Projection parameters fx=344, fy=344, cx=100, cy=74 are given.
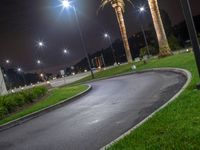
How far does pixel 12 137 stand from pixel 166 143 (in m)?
7.31

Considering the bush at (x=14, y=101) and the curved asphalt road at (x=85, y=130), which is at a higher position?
the bush at (x=14, y=101)

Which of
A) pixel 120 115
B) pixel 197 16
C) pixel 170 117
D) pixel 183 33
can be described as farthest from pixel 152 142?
pixel 197 16

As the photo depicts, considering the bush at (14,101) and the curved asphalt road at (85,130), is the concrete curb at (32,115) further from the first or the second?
the bush at (14,101)

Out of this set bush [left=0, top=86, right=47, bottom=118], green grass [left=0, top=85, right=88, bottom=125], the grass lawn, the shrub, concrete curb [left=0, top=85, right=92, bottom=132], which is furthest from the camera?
bush [left=0, top=86, right=47, bottom=118]

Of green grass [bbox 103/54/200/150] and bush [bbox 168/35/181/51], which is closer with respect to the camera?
green grass [bbox 103/54/200/150]

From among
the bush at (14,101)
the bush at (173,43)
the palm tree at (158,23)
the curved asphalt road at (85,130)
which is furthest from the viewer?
the bush at (173,43)

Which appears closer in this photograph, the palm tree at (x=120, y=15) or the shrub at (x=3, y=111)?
the shrub at (x=3, y=111)

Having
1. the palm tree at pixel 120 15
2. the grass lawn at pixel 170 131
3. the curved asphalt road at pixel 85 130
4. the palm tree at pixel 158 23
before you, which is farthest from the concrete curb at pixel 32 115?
the palm tree at pixel 120 15

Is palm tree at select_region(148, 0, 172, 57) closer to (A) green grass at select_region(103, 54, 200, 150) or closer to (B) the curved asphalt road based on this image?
(B) the curved asphalt road

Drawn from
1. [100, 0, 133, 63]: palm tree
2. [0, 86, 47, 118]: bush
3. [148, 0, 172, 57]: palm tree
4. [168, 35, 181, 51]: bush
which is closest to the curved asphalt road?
[0, 86, 47, 118]: bush

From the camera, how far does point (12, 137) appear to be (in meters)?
11.9

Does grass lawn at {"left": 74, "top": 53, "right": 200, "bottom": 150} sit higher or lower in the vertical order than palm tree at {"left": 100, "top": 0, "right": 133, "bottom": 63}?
lower

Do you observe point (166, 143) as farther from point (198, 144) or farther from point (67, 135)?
point (67, 135)

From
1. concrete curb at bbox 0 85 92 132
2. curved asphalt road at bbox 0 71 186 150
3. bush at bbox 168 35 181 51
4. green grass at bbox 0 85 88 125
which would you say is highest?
bush at bbox 168 35 181 51
